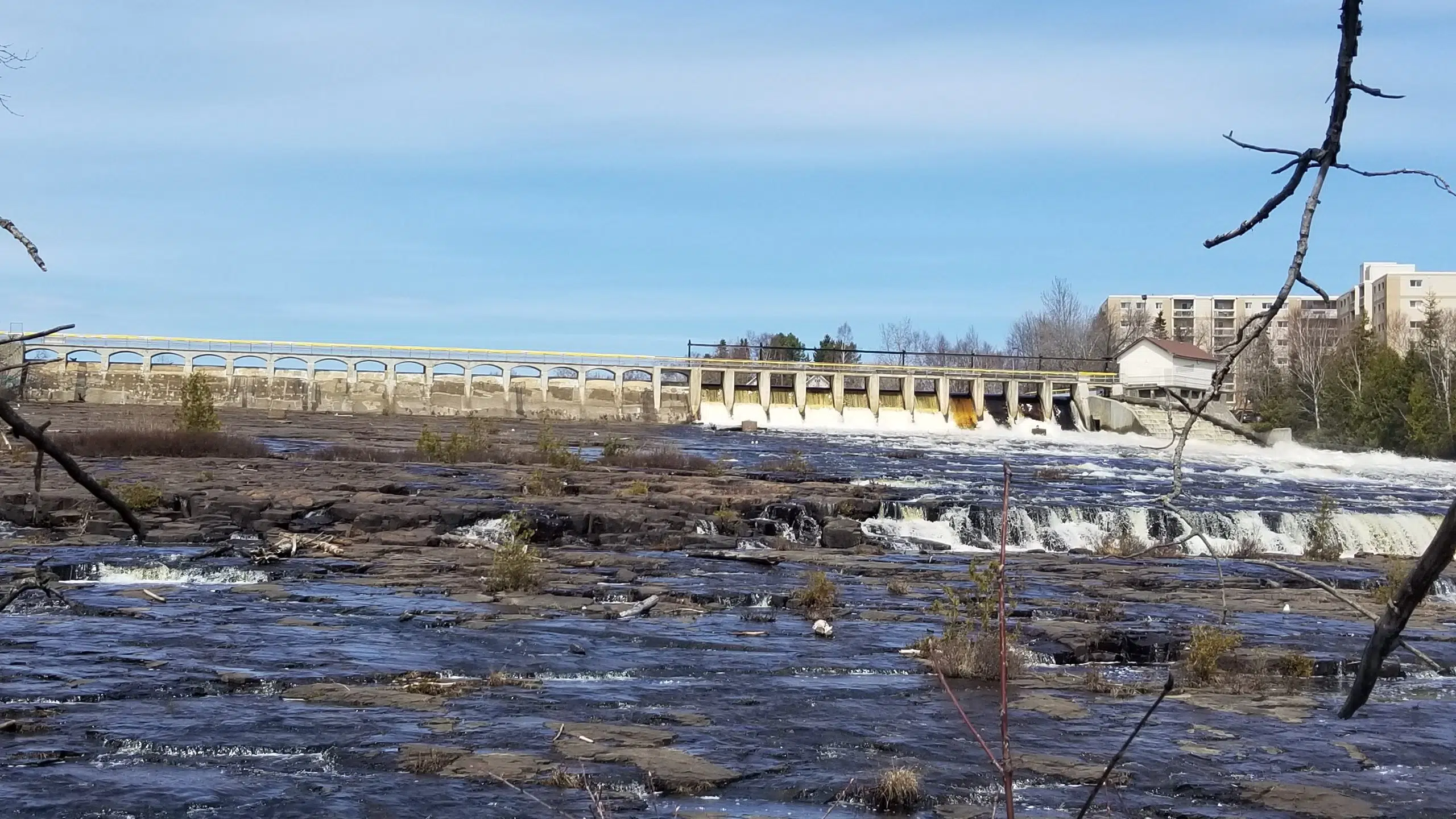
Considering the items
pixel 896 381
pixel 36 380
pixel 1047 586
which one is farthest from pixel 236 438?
pixel 896 381

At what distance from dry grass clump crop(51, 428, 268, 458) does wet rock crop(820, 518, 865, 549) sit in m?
16.1

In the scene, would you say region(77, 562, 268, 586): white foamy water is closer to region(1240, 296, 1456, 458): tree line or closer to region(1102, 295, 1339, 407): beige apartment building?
region(1240, 296, 1456, 458): tree line

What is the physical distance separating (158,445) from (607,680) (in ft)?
82.2

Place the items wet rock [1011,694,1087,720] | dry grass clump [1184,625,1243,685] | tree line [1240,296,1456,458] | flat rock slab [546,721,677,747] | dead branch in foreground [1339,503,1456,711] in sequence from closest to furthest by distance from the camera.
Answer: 1. dead branch in foreground [1339,503,1456,711]
2. flat rock slab [546,721,677,747]
3. wet rock [1011,694,1087,720]
4. dry grass clump [1184,625,1243,685]
5. tree line [1240,296,1456,458]

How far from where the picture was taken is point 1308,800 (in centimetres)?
890

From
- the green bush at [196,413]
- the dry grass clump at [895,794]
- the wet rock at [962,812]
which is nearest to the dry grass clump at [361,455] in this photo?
the green bush at [196,413]

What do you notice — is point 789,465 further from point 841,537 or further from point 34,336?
point 34,336

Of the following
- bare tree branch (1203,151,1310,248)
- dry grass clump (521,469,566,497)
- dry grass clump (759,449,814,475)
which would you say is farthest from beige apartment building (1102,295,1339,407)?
bare tree branch (1203,151,1310,248)

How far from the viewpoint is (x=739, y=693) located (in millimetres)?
11766

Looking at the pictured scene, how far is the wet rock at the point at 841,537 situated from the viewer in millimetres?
25578

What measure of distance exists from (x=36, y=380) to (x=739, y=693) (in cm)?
6864

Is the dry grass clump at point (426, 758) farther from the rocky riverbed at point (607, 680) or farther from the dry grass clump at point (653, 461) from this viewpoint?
the dry grass clump at point (653, 461)

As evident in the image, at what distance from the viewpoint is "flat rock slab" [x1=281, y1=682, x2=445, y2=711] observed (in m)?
10.9

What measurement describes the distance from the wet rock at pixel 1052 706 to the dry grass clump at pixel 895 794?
3.09 meters
